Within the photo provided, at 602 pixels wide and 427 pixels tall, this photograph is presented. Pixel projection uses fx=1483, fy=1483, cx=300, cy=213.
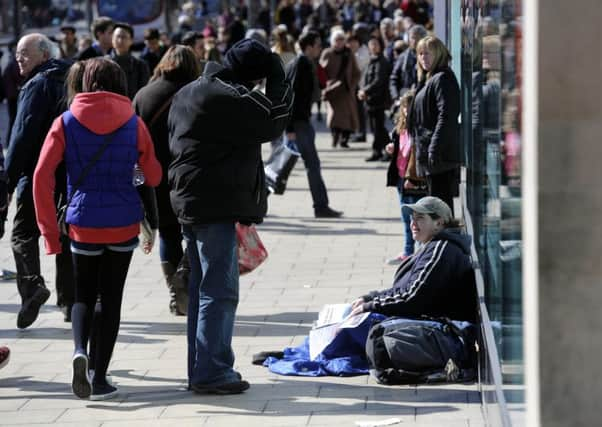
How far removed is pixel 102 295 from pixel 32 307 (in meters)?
1.76

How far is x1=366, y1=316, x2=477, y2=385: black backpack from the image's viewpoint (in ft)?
23.3

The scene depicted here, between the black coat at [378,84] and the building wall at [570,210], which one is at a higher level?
the building wall at [570,210]

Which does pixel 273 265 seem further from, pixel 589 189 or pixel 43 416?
pixel 589 189

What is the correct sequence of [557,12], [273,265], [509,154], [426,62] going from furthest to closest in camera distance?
1. [273,265]
2. [426,62]
3. [509,154]
4. [557,12]

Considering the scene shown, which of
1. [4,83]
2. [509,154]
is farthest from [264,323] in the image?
[4,83]

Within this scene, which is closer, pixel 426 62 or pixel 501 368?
pixel 501 368

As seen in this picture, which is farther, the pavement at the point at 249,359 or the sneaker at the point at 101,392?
the sneaker at the point at 101,392

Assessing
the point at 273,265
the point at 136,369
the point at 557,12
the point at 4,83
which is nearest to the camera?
the point at 557,12

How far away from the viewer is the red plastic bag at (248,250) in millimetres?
8617

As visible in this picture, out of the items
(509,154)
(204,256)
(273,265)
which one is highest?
(509,154)

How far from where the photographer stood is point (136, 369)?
25.5 feet

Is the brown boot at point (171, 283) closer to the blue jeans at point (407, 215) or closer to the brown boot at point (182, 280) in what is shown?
the brown boot at point (182, 280)

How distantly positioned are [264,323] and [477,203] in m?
2.41

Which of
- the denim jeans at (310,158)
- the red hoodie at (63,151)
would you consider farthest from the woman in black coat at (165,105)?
the denim jeans at (310,158)
